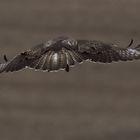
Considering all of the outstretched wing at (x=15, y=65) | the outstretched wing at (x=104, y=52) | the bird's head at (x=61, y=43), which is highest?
the bird's head at (x=61, y=43)

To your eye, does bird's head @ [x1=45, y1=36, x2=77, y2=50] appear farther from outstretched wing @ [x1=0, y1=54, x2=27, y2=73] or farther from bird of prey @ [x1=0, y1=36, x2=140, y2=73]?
outstretched wing @ [x1=0, y1=54, x2=27, y2=73]

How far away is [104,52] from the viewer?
152 inches

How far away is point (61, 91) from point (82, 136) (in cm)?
75

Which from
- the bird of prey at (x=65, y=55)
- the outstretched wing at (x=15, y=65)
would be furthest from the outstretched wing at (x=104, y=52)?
the outstretched wing at (x=15, y=65)

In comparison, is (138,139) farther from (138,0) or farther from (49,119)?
(138,0)

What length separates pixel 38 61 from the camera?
3699mm

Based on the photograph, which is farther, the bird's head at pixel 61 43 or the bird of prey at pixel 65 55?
the bird's head at pixel 61 43

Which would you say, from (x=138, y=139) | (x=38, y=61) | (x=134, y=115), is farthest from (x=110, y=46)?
(x=134, y=115)

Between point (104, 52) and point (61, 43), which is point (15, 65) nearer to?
point (61, 43)

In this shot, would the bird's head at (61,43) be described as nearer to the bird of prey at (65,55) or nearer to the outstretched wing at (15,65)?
the bird of prey at (65,55)

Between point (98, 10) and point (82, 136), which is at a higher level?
point (98, 10)

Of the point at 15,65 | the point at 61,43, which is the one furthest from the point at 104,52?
the point at 15,65

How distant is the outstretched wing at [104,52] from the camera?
12.4 feet

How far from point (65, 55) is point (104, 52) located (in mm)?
221
